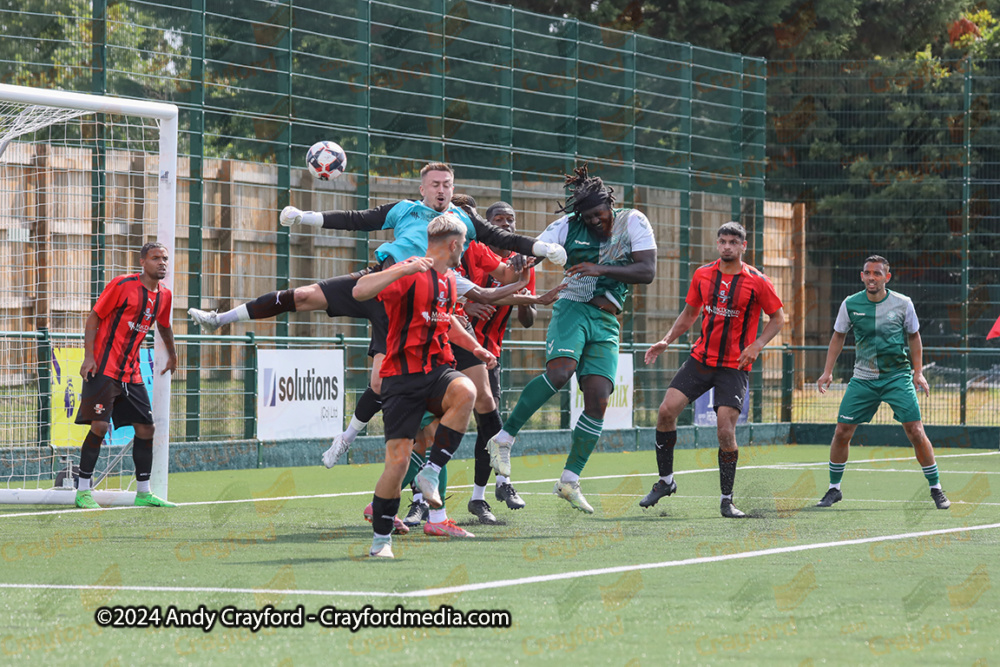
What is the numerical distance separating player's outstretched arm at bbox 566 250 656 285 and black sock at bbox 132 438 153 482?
12.1 ft

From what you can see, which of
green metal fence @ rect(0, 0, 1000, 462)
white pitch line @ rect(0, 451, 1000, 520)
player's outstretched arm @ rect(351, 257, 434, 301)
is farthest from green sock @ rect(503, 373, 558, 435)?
green metal fence @ rect(0, 0, 1000, 462)

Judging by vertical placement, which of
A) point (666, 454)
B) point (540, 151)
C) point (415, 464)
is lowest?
point (666, 454)

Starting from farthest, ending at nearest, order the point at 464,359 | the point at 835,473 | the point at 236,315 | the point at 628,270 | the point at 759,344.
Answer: the point at 835,473 < the point at 759,344 < the point at 628,270 < the point at 464,359 < the point at 236,315

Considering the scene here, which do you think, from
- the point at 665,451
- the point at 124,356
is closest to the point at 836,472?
the point at 665,451

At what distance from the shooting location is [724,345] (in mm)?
11008

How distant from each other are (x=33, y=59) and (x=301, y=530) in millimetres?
7267

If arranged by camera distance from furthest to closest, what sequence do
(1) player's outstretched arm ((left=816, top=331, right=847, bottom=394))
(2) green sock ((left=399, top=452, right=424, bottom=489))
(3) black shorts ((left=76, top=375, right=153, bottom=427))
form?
(1) player's outstretched arm ((left=816, top=331, right=847, bottom=394))
(3) black shorts ((left=76, top=375, right=153, bottom=427))
(2) green sock ((left=399, top=452, right=424, bottom=489))

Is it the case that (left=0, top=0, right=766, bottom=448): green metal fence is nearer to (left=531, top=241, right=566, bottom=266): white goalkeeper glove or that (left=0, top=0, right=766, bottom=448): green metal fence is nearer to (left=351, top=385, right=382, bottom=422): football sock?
(left=351, top=385, right=382, bottom=422): football sock

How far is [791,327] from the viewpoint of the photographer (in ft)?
75.8

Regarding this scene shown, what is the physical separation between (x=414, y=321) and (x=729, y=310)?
393 cm

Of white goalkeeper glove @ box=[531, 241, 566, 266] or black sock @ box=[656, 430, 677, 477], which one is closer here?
white goalkeeper glove @ box=[531, 241, 566, 266]

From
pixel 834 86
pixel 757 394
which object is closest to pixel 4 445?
pixel 757 394

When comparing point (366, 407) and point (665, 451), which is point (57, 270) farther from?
point (665, 451)

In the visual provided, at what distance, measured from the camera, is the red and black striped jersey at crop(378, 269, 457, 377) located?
306 inches
